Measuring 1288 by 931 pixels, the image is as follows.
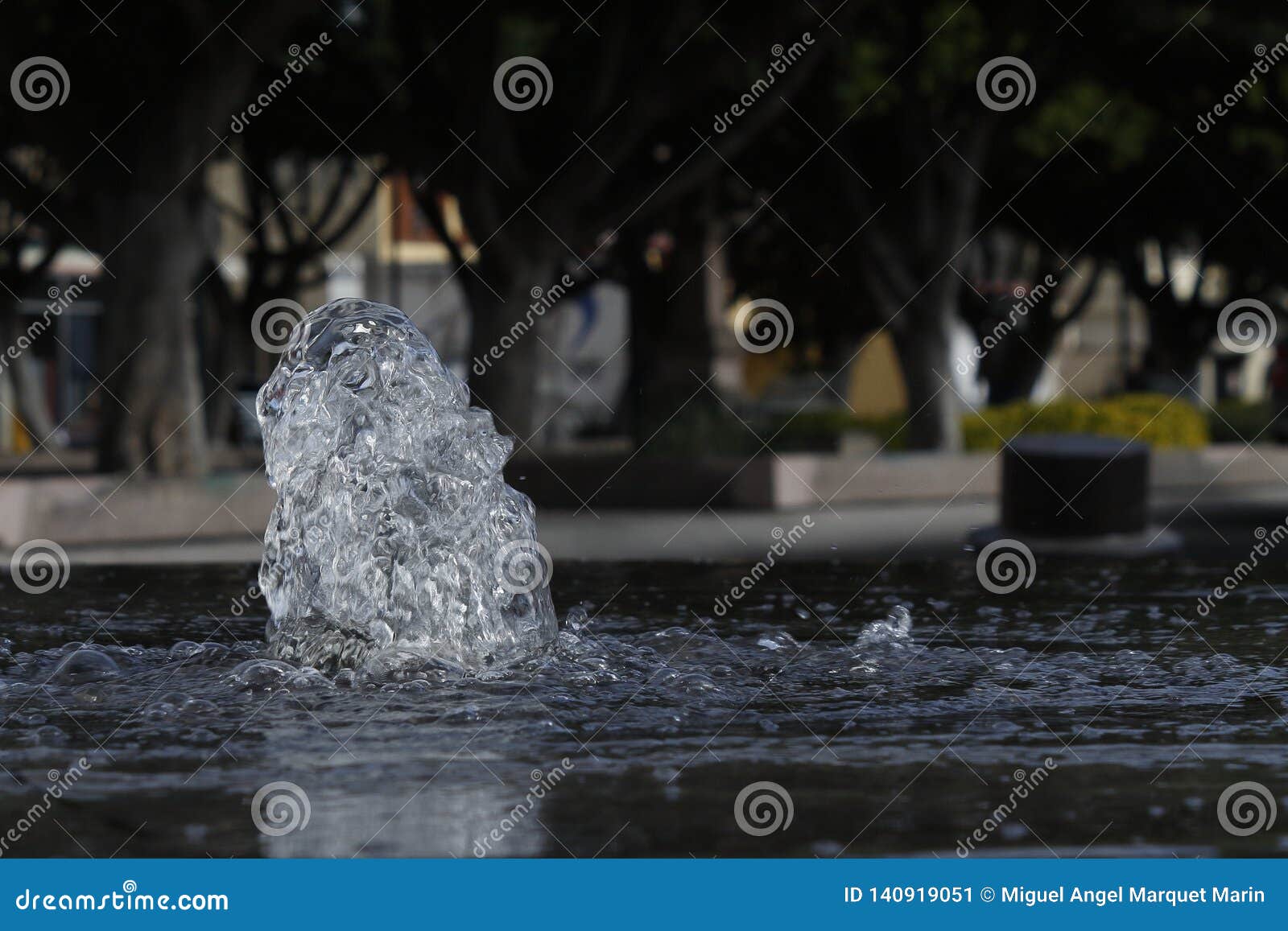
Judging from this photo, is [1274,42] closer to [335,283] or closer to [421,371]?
[421,371]

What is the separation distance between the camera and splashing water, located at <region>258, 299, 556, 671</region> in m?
10.5

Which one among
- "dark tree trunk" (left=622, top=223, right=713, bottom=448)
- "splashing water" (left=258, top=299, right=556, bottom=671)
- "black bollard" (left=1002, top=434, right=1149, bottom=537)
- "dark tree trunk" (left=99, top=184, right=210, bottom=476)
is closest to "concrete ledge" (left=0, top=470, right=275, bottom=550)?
"dark tree trunk" (left=99, top=184, right=210, bottom=476)

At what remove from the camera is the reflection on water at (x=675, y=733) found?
6.37 m

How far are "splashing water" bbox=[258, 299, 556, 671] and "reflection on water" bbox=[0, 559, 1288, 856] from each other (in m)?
0.44

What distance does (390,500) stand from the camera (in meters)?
10.9

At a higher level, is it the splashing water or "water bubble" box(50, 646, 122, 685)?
the splashing water

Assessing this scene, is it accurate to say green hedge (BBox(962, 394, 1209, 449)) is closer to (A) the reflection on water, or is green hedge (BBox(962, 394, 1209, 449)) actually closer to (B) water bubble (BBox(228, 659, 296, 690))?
(A) the reflection on water

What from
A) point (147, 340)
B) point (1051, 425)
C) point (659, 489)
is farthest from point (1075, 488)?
point (1051, 425)

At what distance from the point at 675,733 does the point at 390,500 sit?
318cm

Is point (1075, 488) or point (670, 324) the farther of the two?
point (670, 324)

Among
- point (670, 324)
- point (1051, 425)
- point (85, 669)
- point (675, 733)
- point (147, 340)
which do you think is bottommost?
point (675, 733)

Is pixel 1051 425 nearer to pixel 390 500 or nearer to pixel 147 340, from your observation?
pixel 147 340

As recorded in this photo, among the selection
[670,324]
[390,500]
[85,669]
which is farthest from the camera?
[670,324]

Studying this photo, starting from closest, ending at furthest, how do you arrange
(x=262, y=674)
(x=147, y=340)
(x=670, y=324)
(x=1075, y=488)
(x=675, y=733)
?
1. (x=675, y=733)
2. (x=262, y=674)
3. (x=1075, y=488)
4. (x=147, y=340)
5. (x=670, y=324)
